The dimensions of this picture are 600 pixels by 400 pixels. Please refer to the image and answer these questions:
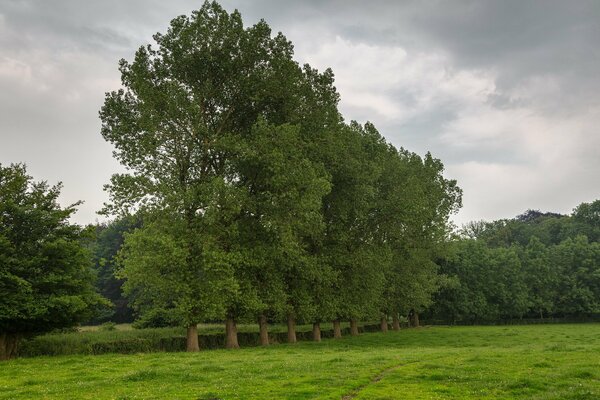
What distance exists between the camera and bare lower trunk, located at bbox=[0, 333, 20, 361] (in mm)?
33188

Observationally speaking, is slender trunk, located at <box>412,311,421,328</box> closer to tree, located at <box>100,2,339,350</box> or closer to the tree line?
the tree line

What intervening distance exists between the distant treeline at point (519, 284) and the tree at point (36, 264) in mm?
68164

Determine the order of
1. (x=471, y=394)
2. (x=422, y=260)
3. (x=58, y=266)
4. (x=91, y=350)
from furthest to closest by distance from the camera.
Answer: (x=422, y=260), (x=91, y=350), (x=58, y=266), (x=471, y=394)

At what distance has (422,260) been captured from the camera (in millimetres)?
66062

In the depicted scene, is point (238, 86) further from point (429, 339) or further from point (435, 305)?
point (435, 305)

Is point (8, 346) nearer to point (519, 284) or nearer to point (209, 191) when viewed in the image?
point (209, 191)

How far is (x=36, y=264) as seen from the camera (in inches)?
1273

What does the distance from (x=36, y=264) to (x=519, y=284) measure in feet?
298

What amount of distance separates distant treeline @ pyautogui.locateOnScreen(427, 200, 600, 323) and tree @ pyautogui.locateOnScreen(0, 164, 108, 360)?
224 ft

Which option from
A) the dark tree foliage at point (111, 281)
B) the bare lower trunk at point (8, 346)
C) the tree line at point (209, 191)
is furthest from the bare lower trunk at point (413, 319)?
the bare lower trunk at point (8, 346)

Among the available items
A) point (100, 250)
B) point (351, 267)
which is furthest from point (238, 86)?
point (100, 250)

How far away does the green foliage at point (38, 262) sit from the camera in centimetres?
3088

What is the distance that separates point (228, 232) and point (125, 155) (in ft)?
32.4

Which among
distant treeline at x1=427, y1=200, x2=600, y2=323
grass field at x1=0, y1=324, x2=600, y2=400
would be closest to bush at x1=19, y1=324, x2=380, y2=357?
grass field at x1=0, y1=324, x2=600, y2=400
